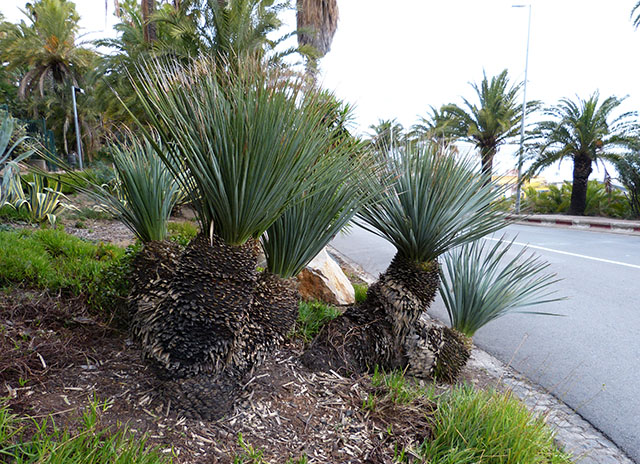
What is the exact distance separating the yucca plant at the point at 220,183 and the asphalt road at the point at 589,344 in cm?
170

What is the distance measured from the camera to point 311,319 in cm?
364

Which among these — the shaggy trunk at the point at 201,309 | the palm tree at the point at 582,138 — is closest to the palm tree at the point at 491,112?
the palm tree at the point at 582,138

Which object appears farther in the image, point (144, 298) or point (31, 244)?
point (31, 244)

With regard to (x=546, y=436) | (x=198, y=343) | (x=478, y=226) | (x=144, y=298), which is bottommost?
(x=546, y=436)

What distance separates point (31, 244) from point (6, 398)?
3035mm

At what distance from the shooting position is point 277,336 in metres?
2.35

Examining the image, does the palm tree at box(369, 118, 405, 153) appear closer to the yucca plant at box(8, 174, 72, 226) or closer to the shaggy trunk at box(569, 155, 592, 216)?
the yucca plant at box(8, 174, 72, 226)

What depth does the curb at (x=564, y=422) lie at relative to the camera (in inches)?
101

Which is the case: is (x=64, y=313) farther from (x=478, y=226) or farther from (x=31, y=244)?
(x=478, y=226)

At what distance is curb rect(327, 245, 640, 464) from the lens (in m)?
2.56

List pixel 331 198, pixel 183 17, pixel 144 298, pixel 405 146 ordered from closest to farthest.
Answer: pixel 144 298
pixel 331 198
pixel 405 146
pixel 183 17

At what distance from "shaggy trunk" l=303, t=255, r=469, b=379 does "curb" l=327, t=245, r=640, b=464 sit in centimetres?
45

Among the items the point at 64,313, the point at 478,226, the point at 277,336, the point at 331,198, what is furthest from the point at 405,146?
the point at 64,313

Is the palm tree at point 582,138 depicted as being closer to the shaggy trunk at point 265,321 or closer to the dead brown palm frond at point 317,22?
the dead brown palm frond at point 317,22
